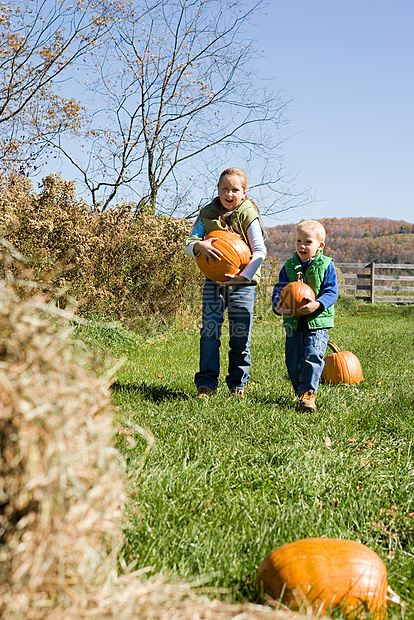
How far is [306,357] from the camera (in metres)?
5.11

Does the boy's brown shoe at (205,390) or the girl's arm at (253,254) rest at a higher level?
the girl's arm at (253,254)

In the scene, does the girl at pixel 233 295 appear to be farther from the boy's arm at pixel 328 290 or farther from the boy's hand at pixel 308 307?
the boy's arm at pixel 328 290

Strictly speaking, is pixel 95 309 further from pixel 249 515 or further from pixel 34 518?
pixel 34 518

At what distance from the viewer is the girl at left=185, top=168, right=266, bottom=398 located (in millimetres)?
5176

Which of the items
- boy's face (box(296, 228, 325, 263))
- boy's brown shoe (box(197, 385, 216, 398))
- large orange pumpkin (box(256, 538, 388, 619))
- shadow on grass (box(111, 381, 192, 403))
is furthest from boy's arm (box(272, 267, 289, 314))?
large orange pumpkin (box(256, 538, 388, 619))

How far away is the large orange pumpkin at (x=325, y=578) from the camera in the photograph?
2043 millimetres

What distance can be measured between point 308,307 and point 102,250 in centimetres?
575

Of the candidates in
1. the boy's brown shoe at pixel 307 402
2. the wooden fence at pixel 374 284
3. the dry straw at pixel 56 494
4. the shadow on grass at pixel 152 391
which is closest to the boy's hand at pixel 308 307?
the boy's brown shoe at pixel 307 402

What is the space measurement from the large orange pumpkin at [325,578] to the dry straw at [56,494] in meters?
0.34

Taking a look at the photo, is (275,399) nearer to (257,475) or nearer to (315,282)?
(315,282)

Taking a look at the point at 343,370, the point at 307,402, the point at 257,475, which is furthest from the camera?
the point at 343,370

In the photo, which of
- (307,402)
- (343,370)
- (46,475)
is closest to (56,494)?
(46,475)

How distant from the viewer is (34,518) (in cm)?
148

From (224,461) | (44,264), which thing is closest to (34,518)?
(224,461)
